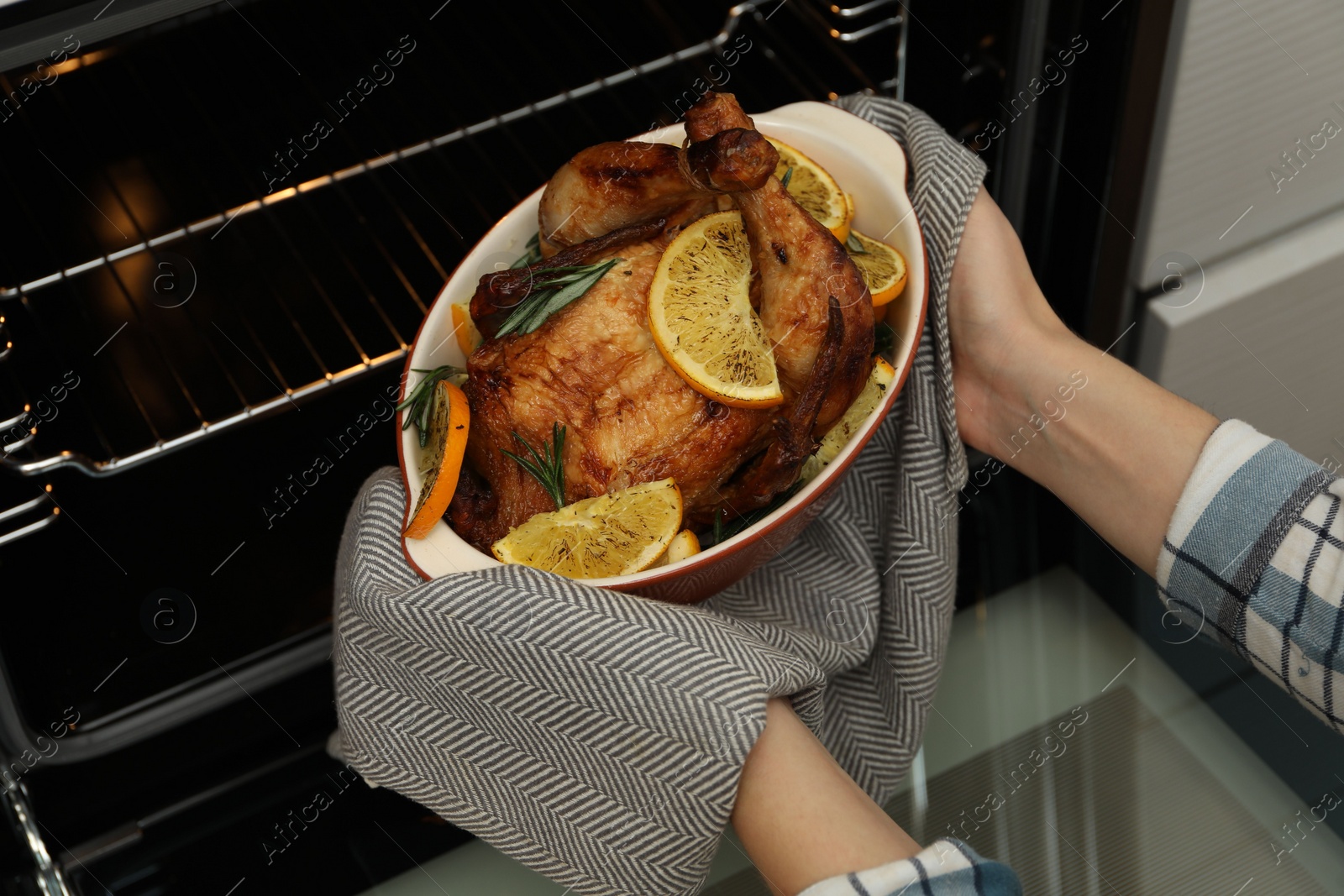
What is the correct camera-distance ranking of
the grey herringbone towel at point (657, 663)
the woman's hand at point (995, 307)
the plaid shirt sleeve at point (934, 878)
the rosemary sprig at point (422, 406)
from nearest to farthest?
the plaid shirt sleeve at point (934, 878), the grey herringbone towel at point (657, 663), the rosemary sprig at point (422, 406), the woman's hand at point (995, 307)

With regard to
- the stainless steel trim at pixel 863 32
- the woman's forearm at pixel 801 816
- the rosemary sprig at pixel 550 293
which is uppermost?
the rosemary sprig at pixel 550 293

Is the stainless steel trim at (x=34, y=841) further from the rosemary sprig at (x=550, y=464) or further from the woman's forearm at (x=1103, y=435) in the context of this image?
the woman's forearm at (x=1103, y=435)

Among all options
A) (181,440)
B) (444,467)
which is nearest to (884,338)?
(444,467)

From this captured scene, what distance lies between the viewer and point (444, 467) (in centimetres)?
93

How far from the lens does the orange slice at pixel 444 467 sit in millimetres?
933

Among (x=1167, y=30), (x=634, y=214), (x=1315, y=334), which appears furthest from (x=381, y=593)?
(x=1315, y=334)

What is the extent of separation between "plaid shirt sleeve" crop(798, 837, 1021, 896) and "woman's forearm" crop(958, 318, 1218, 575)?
409 mm

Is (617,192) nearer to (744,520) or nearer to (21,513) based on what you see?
(744,520)

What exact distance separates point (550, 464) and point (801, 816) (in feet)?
1.10

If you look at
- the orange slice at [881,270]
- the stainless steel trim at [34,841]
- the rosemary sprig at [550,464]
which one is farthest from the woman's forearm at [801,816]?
the stainless steel trim at [34,841]

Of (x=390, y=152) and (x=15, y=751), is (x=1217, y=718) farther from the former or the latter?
(x=15, y=751)

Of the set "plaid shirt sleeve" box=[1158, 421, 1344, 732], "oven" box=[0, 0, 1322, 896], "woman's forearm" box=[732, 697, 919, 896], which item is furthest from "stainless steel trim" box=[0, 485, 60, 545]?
"plaid shirt sleeve" box=[1158, 421, 1344, 732]

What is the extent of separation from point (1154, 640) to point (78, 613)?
122cm

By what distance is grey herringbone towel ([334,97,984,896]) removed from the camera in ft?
2.94
